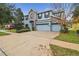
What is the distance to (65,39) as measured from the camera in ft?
5.84

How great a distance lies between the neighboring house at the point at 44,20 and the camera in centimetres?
178

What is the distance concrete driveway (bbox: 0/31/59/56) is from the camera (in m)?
1.76

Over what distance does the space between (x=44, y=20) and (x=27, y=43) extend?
252 millimetres

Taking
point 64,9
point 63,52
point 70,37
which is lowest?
point 63,52

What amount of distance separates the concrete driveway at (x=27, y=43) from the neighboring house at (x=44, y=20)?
51 mm

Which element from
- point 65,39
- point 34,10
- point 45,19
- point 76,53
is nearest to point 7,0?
point 34,10

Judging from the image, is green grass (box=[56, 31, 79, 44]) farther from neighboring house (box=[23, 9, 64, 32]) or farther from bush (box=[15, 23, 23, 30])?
bush (box=[15, 23, 23, 30])

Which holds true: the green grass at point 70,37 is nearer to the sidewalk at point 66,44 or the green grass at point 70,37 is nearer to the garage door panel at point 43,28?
the sidewalk at point 66,44

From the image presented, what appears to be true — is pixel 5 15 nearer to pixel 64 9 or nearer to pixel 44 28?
pixel 44 28

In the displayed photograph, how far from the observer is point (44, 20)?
1822 millimetres

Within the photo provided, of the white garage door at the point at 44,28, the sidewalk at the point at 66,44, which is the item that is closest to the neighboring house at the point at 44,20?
the white garage door at the point at 44,28

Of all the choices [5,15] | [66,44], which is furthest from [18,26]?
[66,44]

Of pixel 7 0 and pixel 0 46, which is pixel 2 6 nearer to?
pixel 7 0

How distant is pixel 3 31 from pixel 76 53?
653mm
